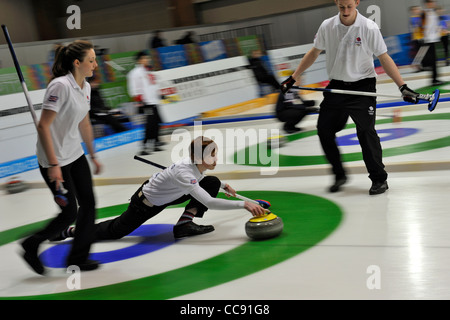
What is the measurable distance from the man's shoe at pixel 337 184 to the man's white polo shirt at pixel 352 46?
41.3 inches

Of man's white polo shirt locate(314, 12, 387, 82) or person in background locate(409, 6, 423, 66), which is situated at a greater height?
man's white polo shirt locate(314, 12, 387, 82)

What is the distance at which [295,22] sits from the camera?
22703 mm

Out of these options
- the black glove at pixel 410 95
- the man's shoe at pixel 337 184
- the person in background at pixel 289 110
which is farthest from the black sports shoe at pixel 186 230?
the person in background at pixel 289 110

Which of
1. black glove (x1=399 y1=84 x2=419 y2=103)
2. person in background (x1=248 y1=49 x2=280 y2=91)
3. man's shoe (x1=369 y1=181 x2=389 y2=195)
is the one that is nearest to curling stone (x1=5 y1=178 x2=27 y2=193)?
man's shoe (x1=369 y1=181 x2=389 y2=195)

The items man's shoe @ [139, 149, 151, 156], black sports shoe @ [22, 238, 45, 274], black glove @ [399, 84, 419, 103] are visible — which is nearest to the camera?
black sports shoe @ [22, 238, 45, 274]

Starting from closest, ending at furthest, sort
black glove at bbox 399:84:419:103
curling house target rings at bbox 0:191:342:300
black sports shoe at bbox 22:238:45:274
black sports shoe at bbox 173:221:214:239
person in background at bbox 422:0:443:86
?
1. curling house target rings at bbox 0:191:342:300
2. black sports shoe at bbox 22:238:45:274
3. black sports shoe at bbox 173:221:214:239
4. black glove at bbox 399:84:419:103
5. person in background at bbox 422:0:443:86

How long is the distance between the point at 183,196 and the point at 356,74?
2098 millimetres

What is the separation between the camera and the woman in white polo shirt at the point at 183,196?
4.65 meters

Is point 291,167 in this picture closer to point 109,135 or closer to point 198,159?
point 198,159

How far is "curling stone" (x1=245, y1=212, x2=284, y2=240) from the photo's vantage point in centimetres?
466

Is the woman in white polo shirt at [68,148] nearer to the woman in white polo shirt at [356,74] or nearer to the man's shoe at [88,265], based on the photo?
the man's shoe at [88,265]

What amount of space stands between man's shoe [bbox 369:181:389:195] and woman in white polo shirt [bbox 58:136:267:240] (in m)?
1.55

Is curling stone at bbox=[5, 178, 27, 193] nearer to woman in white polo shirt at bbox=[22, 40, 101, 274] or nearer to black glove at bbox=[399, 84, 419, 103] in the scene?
woman in white polo shirt at bbox=[22, 40, 101, 274]

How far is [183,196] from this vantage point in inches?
204
